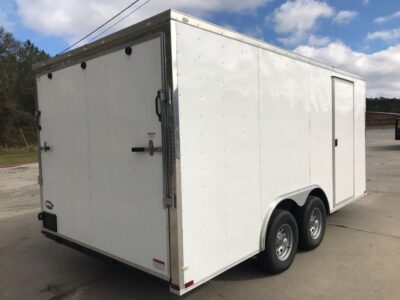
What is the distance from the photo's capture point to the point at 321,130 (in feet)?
17.4

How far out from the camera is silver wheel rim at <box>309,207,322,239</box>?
5.18 metres

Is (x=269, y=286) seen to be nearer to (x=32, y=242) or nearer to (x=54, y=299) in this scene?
(x=54, y=299)

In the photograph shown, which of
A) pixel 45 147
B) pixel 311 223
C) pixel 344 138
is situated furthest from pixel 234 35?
pixel 344 138

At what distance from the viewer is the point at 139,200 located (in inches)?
135

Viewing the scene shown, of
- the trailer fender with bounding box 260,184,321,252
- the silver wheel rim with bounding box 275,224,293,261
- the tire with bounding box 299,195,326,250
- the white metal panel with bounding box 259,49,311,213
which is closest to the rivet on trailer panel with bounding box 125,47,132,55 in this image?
the white metal panel with bounding box 259,49,311,213

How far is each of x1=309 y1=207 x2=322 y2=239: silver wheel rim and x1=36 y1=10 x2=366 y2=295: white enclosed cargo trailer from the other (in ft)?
0.47

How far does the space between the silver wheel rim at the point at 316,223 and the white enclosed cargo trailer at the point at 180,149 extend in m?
0.14

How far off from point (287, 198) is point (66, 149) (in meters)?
2.67

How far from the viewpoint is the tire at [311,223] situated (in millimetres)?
4879

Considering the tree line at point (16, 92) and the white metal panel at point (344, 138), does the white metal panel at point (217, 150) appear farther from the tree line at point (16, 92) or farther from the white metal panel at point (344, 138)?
the tree line at point (16, 92)

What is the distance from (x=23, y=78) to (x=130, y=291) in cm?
4959

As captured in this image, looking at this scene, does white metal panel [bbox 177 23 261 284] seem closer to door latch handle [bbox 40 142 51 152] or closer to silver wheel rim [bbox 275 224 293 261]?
silver wheel rim [bbox 275 224 293 261]

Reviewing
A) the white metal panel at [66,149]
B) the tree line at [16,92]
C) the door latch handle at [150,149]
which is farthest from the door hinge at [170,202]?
the tree line at [16,92]

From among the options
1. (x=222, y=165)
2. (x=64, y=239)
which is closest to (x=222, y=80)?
(x=222, y=165)
